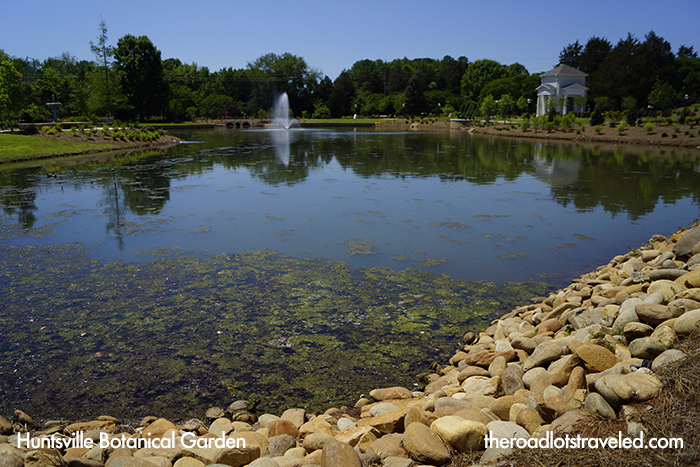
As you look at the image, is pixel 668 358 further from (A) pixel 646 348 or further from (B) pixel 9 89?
(B) pixel 9 89

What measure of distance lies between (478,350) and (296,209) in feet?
31.3

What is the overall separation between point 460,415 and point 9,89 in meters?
43.5

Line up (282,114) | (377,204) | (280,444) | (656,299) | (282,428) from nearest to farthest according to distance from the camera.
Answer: (280,444) < (282,428) < (656,299) < (377,204) < (282,114)

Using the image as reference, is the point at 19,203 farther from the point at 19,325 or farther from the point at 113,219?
the point at 19,325

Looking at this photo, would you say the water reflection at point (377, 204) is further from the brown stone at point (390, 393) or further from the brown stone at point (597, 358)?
the brown stone at point (597, 358)

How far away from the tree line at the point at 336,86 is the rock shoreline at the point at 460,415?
48.8 m

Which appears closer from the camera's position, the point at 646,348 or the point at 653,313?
the point at 646,348

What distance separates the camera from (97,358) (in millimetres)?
6074

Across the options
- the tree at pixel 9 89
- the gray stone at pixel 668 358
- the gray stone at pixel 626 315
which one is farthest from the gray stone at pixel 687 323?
the tree at pixel 9 89

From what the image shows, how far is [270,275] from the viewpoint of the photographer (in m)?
8.98

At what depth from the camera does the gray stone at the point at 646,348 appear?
158 inches

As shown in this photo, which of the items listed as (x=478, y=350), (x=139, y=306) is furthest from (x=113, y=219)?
(x=478, y=350)

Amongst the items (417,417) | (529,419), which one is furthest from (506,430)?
(417,417)

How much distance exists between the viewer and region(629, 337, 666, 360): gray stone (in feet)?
13.1
